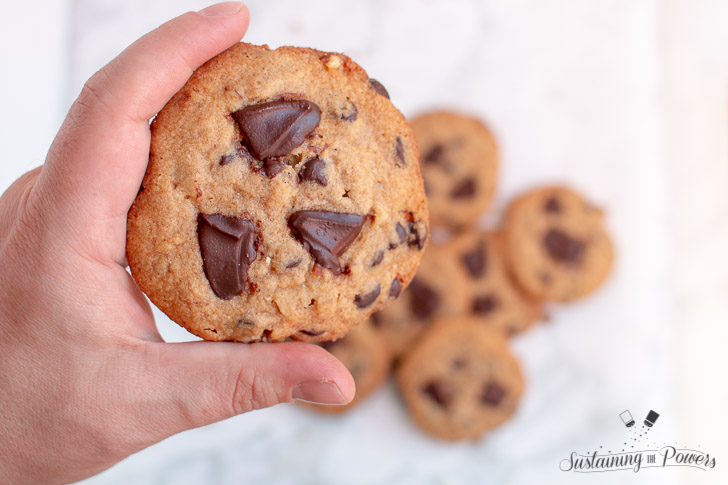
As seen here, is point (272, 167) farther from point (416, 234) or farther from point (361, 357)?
point (361, 357)

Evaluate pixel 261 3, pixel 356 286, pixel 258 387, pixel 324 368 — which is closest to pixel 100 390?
pixel 258 387

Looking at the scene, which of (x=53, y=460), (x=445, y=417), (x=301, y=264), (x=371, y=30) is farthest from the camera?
(x=371, y=30)

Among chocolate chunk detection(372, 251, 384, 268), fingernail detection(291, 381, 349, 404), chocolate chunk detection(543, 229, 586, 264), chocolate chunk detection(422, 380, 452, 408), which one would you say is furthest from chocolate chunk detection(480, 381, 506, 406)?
chocolate chunk detection(372, 251, 384, 268)

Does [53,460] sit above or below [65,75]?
below

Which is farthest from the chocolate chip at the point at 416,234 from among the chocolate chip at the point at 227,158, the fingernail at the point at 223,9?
the fingernail at the point at 223,9

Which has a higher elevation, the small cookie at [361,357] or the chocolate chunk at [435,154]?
the chocolate chunk at [435,154]

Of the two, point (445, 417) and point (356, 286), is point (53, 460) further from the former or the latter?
point (445, 417)

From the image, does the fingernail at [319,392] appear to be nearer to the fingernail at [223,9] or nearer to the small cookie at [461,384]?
the fingernail at [223,9]

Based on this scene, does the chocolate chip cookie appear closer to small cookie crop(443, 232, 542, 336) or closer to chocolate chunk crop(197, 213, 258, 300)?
chocolate chunk crop(197, 213, 258, 300)
